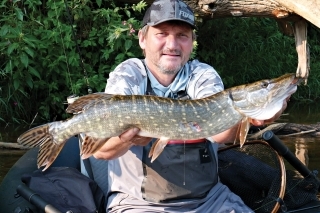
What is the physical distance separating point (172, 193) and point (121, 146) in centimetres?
41

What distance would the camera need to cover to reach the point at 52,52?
7770mm

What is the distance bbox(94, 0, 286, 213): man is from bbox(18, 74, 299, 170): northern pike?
0.54ft

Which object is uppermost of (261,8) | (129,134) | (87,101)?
(87,101)

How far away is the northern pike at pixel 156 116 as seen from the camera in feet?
8.96

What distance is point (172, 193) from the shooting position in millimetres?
3092

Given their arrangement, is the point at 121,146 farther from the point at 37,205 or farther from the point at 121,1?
the point at 121,1

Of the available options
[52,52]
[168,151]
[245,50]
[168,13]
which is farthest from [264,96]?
[245,50]

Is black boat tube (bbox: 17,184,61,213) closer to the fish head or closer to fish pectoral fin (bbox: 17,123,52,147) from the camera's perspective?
fish pectoral fin (bbox: 17,123,52,147)

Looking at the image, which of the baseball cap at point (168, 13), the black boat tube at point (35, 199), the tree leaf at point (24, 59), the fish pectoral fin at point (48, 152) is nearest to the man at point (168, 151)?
the baseball cap at point (168, 13)

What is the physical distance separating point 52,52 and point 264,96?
5459 mm

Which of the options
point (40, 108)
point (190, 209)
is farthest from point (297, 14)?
point (190, 209)

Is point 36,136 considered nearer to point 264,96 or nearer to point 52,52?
point 264,96

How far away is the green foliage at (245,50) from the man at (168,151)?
674 cm

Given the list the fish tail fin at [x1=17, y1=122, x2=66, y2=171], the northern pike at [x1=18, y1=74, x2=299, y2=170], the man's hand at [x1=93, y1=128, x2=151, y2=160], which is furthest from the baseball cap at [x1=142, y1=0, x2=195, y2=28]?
the fish tail fin at [x1=17, y1=122, x2=66, y2=171]
